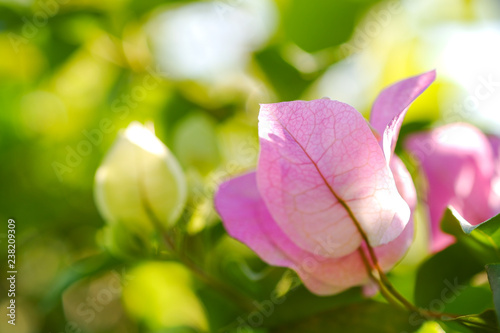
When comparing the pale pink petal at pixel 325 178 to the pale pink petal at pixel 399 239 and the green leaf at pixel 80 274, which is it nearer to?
the pale pink petal at pixel 399 239

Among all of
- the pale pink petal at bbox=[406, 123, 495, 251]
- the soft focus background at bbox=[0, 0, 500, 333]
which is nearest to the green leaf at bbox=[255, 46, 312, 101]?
the soft focus background at bbox=[0, 0, 500, 333]

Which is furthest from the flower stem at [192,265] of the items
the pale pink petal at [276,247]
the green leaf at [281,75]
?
the green leaf at [281,75]

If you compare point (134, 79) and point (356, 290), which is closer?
point (356, 290)

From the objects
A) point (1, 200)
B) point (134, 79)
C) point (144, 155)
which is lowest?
point (1, 200)

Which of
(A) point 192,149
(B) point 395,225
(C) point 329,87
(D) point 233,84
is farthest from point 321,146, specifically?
(D) point 233,84

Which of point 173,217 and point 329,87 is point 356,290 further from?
point 329,87

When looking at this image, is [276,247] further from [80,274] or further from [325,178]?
[80,274]

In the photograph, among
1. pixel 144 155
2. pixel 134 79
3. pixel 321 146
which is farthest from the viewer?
pixel 134 79

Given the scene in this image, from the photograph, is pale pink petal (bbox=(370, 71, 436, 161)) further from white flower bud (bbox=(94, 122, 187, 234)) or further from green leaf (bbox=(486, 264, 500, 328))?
white flower bud (bbox=(94, 122, 187, 234))
